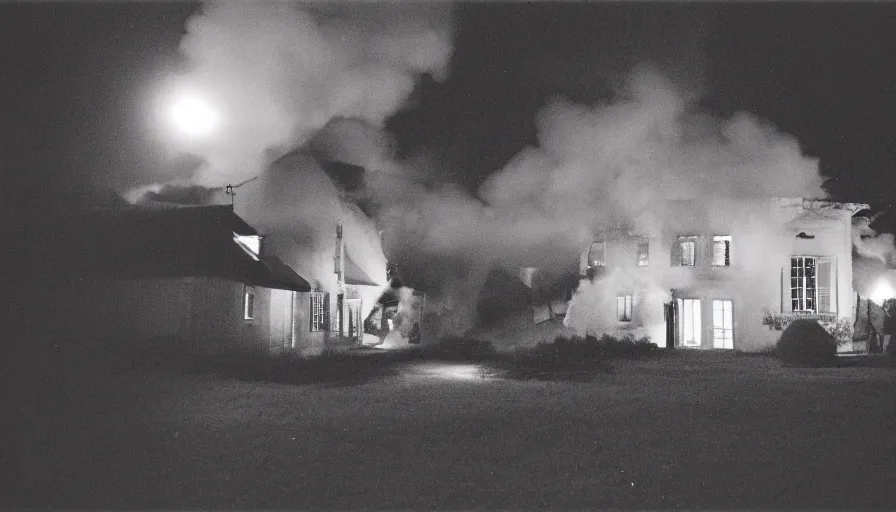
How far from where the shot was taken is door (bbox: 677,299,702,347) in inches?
1102

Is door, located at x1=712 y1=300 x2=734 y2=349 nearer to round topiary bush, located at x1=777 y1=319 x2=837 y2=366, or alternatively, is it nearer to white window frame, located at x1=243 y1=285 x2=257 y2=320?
round topiary bush, located at x1=777 y1=319 x2=837 y2=366

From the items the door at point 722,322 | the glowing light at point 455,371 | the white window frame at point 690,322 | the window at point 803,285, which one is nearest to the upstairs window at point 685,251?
the white window frame at point 690,322

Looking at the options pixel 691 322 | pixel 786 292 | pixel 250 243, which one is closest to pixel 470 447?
pixel 250 243

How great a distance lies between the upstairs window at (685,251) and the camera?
27.4 m

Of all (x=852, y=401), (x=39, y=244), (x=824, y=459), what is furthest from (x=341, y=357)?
(x=824, y=459)

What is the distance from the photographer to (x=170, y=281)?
21.0 metres

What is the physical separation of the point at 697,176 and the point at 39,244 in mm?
23702

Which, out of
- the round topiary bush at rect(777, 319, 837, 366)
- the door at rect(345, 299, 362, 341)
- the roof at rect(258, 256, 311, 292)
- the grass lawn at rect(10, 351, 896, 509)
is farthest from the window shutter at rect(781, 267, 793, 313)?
the door at rect(345, 299, 362, 341)

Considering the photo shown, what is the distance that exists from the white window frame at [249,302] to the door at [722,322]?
18.1m

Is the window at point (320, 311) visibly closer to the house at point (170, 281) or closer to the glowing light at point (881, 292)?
the house at point (170, 281)

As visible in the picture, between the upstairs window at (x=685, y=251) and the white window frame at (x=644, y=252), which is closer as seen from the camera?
the upstairs window at (x=685, y=251)

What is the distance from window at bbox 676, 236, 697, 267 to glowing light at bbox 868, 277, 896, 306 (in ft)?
23.7

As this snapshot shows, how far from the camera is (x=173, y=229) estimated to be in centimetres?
2272

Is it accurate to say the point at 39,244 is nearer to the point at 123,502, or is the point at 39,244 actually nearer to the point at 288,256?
the point at 288,256
